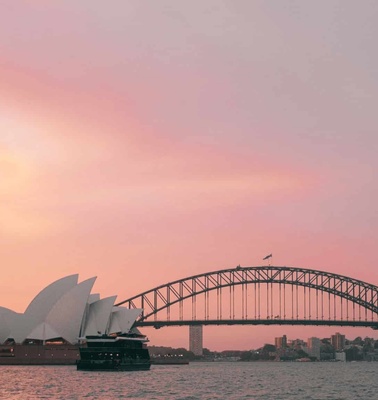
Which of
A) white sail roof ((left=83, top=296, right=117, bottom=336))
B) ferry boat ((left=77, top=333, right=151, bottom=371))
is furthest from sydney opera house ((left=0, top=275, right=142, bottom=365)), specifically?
ferry boat ((left=77, top=333, right=151, bottom=371))

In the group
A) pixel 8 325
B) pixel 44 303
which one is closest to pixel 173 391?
pixel 44 303

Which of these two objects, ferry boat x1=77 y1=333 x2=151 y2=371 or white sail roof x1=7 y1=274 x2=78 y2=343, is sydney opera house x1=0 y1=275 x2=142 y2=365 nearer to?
white sail roof x1=7 y1=274 x2=78 y2=343

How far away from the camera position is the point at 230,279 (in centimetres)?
18575

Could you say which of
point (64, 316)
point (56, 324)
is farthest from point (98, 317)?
point (56, 324)

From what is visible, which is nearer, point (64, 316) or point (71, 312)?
point (71, 312)

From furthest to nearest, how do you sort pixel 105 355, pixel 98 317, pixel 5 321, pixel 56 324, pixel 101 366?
pixel 5 321, pixel 98 317, pixel 56 324, pixel 101 366, pixel 105 355

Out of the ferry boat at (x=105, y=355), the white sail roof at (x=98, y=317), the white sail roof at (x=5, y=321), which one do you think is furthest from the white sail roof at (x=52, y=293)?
the ferry boat at (x=105, y=355)

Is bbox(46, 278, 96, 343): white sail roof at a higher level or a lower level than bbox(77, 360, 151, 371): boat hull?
higher

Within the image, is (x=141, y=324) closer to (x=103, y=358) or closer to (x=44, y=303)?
(x=44, y=303)

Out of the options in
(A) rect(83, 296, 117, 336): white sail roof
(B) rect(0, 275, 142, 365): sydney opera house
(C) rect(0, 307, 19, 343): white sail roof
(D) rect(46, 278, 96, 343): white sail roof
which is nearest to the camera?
(D) rect(46, 278, 96, 343): white sail roof

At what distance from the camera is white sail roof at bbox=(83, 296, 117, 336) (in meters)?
153

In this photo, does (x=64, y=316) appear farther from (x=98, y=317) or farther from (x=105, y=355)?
(x=105, y=355)

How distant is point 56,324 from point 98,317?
7092 mm

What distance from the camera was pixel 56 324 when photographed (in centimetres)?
15100
